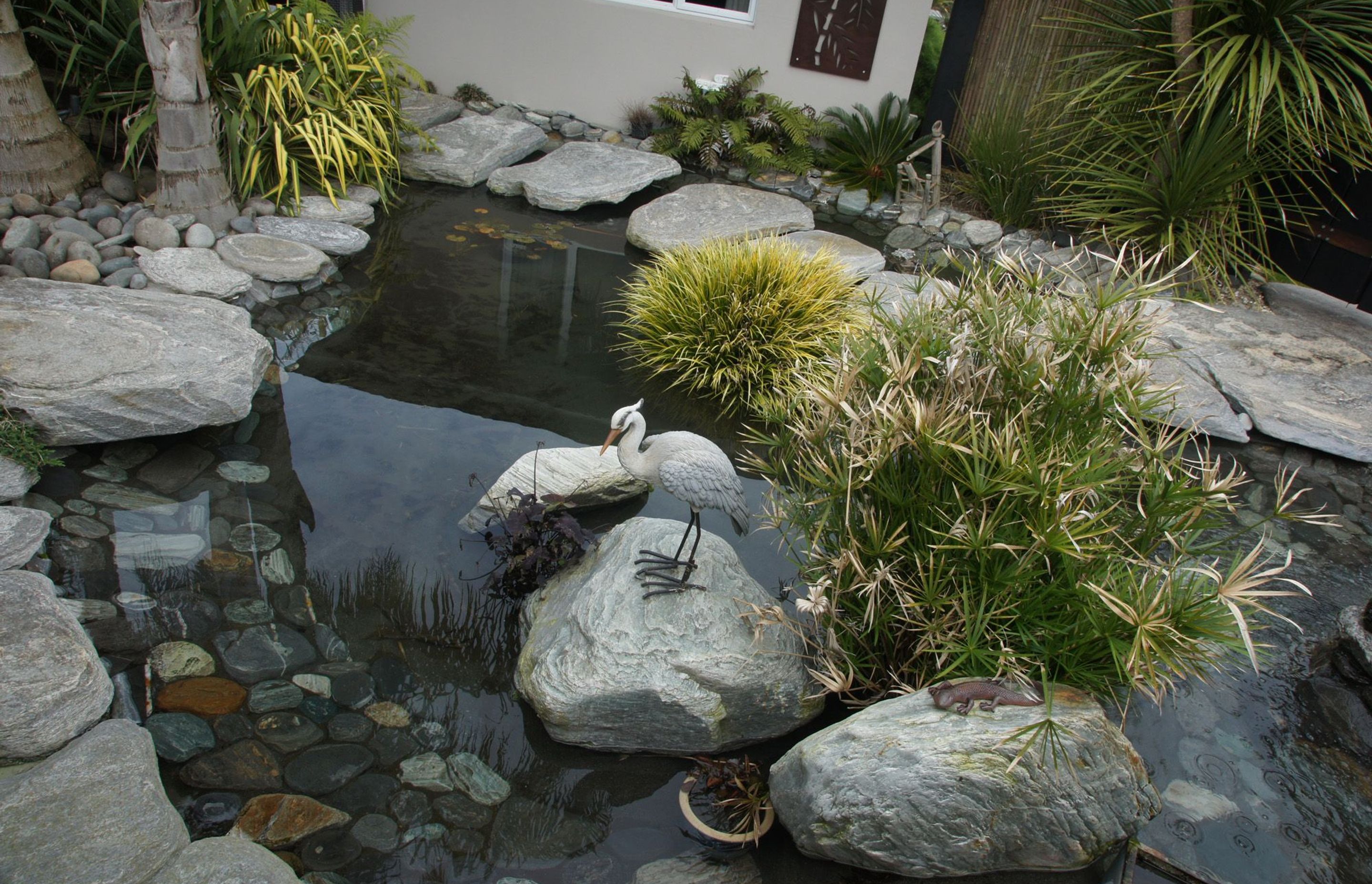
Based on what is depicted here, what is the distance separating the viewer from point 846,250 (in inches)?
273

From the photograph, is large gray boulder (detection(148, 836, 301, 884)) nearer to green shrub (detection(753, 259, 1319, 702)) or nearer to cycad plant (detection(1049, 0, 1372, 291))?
green shrub (detection(753, 259, 1319, 702))

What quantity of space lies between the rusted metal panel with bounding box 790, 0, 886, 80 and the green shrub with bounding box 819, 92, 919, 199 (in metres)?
0.42

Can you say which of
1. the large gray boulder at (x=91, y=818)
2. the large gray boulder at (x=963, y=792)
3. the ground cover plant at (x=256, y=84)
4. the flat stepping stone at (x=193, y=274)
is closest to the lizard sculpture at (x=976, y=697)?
the large gray boulder at (x=963, y=792)

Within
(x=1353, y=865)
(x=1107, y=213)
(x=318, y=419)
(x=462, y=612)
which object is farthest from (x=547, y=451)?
(x=1107, y=213)

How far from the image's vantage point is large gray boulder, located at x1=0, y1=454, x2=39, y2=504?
12.0 ft

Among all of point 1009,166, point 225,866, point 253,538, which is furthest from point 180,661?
point 1009,166

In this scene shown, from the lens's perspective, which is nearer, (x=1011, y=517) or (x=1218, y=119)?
(x=1011, y=517)

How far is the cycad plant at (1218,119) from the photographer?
20.2 feet

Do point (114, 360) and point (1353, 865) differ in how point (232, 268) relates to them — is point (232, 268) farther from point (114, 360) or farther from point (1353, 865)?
point (1353, 865)

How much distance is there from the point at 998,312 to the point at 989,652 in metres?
1.42

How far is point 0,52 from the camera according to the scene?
5270 millimetres

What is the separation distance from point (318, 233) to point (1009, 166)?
5.62m

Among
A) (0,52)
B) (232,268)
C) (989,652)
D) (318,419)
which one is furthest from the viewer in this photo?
(232,268)

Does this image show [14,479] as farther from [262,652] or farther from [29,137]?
[29,137]
